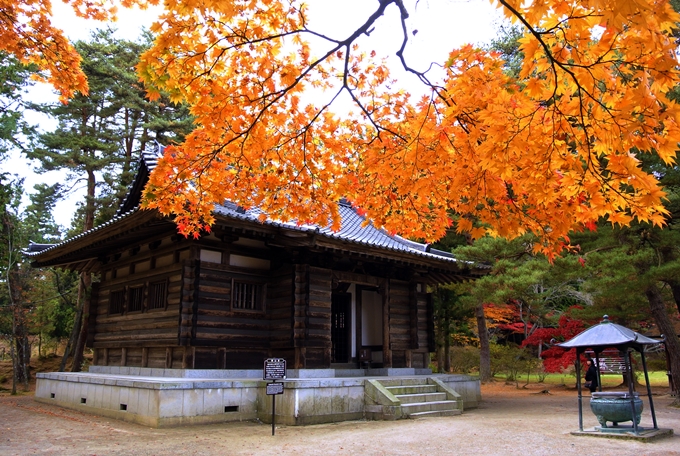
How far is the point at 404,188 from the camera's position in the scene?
19.6 ft

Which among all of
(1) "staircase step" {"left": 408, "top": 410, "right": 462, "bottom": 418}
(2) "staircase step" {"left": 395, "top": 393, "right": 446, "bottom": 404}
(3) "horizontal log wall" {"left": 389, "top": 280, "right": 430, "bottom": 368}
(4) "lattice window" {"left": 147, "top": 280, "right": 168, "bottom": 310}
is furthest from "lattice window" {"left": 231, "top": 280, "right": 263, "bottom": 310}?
(1) "staircase step" {"left": 408, "top": 410, "right": 462, "bottom": 418}

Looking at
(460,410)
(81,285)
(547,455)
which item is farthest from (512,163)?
(81,285)

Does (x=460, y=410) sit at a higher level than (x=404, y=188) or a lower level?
lower

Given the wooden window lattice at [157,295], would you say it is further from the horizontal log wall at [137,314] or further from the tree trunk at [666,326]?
the tree trunk at [666,326]

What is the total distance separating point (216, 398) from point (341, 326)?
220 inches

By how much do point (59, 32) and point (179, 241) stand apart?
594 cm

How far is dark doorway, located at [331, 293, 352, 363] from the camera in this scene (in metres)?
14.9

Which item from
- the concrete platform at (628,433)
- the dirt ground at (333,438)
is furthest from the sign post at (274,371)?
the concrete platform at (628,433)

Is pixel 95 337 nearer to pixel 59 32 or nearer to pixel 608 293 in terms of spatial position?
pixel 59 32

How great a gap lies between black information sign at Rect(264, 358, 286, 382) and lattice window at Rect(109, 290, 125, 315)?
7.27m

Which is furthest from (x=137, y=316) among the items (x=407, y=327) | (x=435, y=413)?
(x=435, y=413)

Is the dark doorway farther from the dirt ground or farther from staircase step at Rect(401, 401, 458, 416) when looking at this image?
the dirt ground

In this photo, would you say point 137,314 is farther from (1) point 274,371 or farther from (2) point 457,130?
(2) point 457,130

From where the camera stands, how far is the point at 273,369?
9.22 metres
